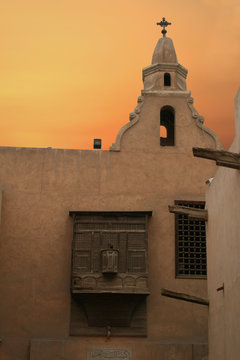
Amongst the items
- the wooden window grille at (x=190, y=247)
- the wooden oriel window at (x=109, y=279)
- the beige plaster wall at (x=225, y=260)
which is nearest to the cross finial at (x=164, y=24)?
the wooden window grille at (x=190, y=247)

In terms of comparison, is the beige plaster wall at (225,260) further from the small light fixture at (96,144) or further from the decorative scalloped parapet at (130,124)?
the small light fixture at (96,144)

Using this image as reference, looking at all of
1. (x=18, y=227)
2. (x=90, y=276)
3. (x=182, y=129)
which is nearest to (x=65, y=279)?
(x=90, y=276)

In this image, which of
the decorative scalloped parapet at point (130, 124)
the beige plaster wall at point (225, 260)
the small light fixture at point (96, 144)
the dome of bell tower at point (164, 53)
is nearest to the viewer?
the beige plaster wall at point (225, 260)

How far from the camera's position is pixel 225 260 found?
34.7 ft

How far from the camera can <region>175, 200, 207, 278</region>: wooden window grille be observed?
16703mm

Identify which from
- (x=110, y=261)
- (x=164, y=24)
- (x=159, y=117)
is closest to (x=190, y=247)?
(x=110, y=261)

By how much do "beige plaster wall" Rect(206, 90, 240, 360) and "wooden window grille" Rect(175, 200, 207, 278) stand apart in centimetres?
444

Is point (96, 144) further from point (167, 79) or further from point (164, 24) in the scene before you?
point (164, 24)

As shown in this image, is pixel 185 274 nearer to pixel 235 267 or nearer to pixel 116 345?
pixel 116 345

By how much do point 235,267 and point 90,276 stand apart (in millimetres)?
6948

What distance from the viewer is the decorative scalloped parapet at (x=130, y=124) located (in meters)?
17.7

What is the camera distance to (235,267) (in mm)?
9711

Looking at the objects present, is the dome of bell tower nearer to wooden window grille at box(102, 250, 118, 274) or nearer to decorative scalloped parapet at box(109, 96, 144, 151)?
decorative scalloped parapet at box(109, 96, 144, 151)

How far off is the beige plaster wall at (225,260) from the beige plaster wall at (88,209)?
14.3 ft
